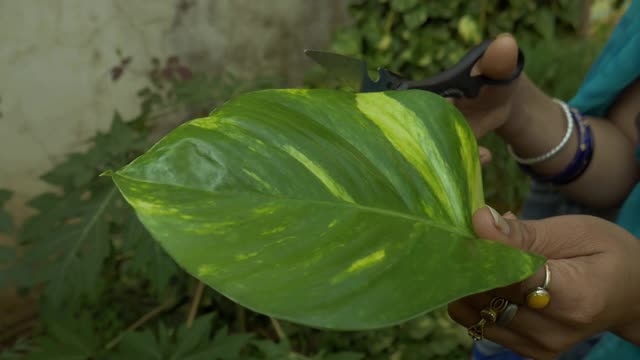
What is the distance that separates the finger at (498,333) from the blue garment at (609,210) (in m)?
0.28

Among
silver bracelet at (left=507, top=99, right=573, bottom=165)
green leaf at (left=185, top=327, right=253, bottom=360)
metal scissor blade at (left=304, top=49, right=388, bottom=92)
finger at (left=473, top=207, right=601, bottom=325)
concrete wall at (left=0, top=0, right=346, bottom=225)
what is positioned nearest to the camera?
finger at (left=473, top=207, right=601, bottom=325)

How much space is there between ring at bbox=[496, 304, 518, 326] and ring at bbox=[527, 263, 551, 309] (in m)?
0.01

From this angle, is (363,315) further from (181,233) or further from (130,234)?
(130,234)

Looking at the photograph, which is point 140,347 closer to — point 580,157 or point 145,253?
point 145,253

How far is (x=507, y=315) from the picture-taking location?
40 centimetres

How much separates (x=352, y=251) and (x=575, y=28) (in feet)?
7.30

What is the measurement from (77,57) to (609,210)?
1.37m

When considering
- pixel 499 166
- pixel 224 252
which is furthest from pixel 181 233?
pixel 499 166

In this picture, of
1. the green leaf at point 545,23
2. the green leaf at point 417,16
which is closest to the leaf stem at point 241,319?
the green leaf at point 417,16

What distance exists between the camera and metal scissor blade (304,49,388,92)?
1.71ft

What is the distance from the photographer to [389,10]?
7.24 feet

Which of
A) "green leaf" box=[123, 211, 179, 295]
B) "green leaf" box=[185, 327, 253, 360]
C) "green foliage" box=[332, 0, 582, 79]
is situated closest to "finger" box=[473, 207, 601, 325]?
"green leaf" box=[185, 327, 253, 360]

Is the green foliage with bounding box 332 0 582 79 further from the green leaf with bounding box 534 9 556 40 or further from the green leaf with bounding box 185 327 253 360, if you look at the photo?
the green leaf with bounding box 185 327 253 360

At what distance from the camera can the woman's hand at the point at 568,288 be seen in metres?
0.39
